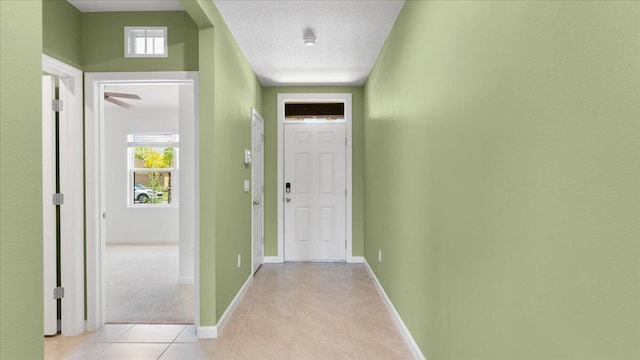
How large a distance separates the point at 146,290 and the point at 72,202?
1.57m

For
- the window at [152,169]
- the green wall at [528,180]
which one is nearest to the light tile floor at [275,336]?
the green wall at [528,180]

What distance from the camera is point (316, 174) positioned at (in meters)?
5.39

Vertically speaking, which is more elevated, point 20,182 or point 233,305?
point 20,182

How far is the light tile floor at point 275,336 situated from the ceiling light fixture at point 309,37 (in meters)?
2.47

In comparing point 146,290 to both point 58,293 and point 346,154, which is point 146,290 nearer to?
point 58,293

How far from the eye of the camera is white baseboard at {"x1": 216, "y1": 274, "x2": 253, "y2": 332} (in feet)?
9.81

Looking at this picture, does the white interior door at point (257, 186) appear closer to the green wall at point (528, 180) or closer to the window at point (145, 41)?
the window at point (145, 41)

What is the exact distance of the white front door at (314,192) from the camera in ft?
17.6

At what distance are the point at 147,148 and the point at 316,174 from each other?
386 cm

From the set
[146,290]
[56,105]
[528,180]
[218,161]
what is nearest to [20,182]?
[528,180]

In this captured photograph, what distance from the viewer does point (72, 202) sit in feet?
9.48

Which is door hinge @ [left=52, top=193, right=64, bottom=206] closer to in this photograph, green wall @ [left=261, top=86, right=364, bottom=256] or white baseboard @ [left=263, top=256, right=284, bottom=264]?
green wall @ [left=261, top=86, right=364, bottom=256]

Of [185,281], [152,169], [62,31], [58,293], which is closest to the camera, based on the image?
[62,31]

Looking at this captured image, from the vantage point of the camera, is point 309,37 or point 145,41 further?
point 309,37
